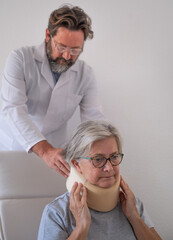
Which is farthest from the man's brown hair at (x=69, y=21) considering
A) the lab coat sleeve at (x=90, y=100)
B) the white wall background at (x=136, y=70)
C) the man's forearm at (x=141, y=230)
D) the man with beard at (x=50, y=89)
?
the man's forearm at (x=141, y=230)

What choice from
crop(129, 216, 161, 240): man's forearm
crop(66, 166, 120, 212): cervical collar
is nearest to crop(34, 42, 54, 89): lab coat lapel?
crop(66, 166, 120, 212): cervical collar

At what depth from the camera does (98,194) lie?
130 cm

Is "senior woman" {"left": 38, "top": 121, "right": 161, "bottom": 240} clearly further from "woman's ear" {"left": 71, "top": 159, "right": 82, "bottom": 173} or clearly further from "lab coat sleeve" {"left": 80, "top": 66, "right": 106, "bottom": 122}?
"lab coat sleeve" {"left": 80, "top": 66, "right": 106, "bottom": 122}

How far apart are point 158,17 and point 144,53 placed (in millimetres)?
268

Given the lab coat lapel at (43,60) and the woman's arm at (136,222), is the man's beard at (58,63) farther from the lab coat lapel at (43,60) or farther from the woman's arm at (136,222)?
the woman's arm at (136,222)

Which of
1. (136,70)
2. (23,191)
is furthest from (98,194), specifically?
(136,70)

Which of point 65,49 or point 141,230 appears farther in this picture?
point 65,49

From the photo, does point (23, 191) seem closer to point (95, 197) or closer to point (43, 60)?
point (95, 197)

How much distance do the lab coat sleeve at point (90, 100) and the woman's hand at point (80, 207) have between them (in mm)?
662

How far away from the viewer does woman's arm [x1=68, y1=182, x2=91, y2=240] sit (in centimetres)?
119

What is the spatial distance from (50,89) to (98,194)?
78cm

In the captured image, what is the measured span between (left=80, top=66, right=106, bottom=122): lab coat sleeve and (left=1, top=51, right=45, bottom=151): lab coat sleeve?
16.3 inches

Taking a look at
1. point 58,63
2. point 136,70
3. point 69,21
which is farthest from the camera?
point 136,70

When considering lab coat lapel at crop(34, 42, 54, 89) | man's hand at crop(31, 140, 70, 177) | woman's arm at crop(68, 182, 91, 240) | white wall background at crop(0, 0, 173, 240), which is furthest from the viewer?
white wall background at crop(0, 0, 173, 240)
